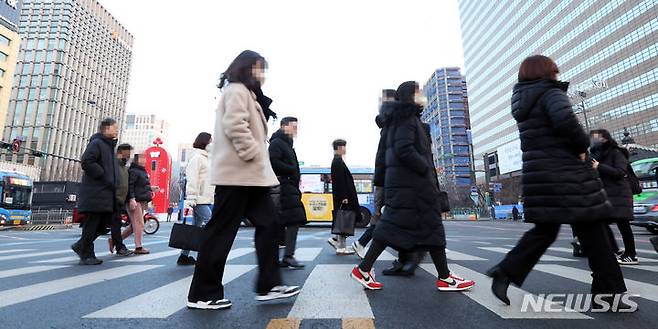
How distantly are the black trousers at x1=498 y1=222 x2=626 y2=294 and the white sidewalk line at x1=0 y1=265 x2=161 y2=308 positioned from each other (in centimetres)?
345

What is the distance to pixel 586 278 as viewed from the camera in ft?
10.8

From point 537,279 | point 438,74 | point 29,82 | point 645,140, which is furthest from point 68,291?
point 438,74

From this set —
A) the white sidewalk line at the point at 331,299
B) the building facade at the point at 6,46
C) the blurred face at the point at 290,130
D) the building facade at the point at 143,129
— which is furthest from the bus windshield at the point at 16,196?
the building facade at the point at 143,129

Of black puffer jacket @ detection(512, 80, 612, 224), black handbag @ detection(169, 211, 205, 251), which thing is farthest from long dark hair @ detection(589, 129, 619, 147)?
black handbag @ detection(169, 211, 205, 251)

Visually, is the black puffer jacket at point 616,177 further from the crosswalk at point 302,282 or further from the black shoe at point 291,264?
the black shoe at point 291,264

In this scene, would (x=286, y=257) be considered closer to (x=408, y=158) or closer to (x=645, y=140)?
(x=408, y=158)

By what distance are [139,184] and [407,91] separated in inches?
203

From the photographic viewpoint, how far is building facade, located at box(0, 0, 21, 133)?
40094 millimetres

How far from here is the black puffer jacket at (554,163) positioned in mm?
2363

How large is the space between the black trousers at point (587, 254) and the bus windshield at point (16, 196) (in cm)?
2620

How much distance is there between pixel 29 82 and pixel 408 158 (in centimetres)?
9403

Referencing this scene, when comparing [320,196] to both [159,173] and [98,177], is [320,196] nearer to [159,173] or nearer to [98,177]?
[159,173]

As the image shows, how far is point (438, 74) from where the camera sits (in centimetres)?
11269

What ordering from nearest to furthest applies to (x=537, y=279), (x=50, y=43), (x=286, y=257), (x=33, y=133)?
(x=537, y=279)
(x=286, y=257)
(x=33, y=133)
(x=50, y=43)
